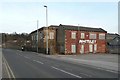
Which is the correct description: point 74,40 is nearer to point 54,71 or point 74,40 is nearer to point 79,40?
point 79,40

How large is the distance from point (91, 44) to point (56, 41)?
32.1 ft

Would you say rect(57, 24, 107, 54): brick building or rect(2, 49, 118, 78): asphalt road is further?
rect(57, 24, 107, 54): brick building

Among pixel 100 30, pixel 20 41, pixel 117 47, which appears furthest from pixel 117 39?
pixel 20 41

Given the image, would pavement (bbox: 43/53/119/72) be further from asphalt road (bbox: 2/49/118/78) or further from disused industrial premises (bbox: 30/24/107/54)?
disused industrial premises (bbox: 30/24/107/54)

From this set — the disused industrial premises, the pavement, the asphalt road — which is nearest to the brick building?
the disused industrial premises

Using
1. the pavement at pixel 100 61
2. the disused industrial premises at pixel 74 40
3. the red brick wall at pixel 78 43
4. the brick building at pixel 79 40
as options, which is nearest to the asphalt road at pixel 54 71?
the pavement at pixel 100 61

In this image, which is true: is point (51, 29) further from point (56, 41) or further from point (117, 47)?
point (117, 47)

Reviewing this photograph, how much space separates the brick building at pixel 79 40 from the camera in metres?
65.4

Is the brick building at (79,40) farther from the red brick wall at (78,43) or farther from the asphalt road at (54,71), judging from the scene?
the asphalt road at (54,71)

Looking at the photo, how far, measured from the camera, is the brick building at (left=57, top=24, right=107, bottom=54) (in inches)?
2574

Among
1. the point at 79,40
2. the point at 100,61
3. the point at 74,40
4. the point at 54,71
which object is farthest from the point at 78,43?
the point at 54,71

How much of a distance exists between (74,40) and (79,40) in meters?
1.75

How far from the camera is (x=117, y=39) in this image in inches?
3292

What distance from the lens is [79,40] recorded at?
67750 millimetres
